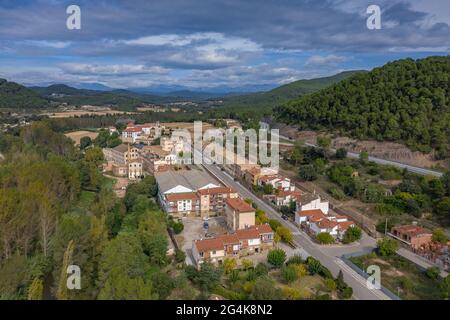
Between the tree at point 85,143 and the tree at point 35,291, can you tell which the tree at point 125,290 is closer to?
the tree at point 35,291

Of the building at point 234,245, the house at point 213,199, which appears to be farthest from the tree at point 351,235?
the house at point 213,199

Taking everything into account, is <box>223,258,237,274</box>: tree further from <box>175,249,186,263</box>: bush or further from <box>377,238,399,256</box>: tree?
<box>377,238,399,256</box>: tree

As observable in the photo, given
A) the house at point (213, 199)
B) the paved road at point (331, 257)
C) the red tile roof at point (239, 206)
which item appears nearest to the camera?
the paved road at point (331, 257)

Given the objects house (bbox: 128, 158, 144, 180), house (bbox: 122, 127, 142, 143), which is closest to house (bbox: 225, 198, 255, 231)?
house (bbox: 128, 158, 144, 180)

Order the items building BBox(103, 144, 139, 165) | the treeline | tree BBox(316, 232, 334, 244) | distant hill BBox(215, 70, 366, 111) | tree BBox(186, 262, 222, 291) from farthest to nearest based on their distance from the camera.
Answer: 1. distant hill BBox(215, 70, 366, 111)
2. building BBox(103, 144, 139, 165)
3. tree BBox(316, 232, 334, 244)
4. tree BBox(186, 262, 222, 291)
5. the treeline

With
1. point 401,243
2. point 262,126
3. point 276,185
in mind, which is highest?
point 262,126

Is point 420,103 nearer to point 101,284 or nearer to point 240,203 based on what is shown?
point 240,203
